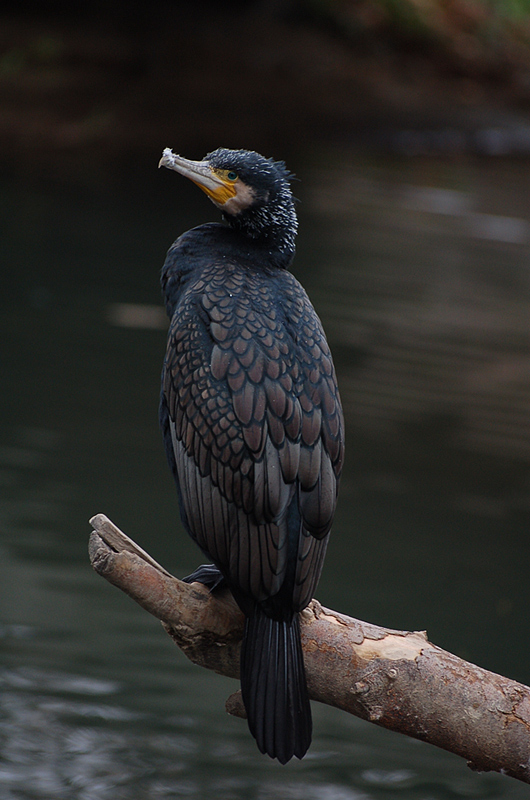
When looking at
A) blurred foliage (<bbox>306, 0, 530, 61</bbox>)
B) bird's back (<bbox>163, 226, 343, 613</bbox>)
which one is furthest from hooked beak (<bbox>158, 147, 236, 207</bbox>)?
blurred foliage (<bbox>306, 0, 530, 61</bbox>)

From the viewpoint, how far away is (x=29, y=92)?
10680 millimetres

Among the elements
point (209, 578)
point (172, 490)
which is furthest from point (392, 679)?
point (172, 490)

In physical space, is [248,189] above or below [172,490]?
below

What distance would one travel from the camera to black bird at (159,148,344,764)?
1721 millimetres

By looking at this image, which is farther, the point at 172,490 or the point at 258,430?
the point at 172,490

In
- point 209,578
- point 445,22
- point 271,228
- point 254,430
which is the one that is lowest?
point 209,578

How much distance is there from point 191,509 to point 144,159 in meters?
9.58

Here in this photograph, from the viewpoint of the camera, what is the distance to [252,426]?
178 cm

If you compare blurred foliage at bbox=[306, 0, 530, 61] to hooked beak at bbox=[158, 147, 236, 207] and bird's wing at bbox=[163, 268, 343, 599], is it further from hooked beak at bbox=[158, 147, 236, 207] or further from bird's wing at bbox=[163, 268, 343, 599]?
bird's wing at bbox=[163, 268, 343, 599]

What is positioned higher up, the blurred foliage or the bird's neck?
the blurred foliage

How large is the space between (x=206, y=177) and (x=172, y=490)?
2.76 m

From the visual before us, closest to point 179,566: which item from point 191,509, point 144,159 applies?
point 191,509

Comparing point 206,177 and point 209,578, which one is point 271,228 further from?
point 209,578

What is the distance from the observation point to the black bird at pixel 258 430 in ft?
5.65
